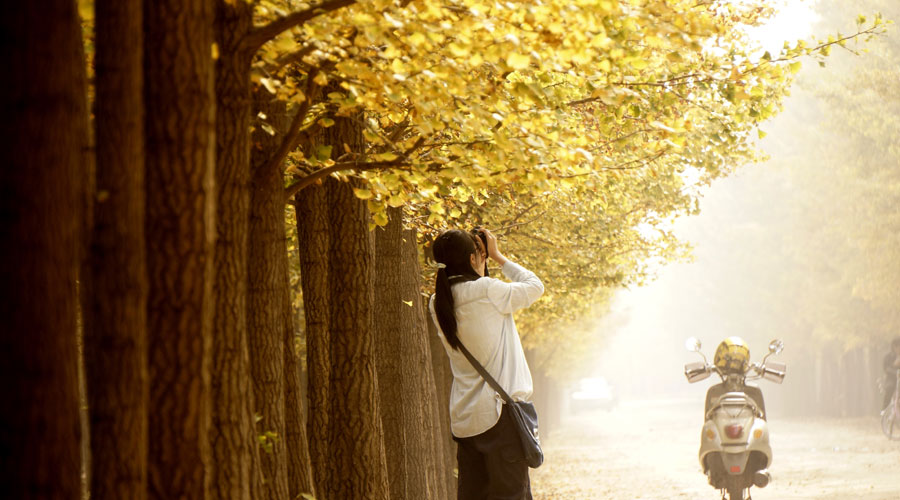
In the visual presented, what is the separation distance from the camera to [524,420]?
19.4 ft

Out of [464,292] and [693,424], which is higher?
[464,292]

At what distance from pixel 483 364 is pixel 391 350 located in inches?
144

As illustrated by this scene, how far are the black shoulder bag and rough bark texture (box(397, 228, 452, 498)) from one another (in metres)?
3.88

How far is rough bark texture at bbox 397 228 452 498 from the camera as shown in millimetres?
10102

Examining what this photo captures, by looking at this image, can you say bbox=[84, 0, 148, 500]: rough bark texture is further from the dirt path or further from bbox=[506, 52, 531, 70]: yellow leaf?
the dirt path

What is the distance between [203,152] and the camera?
4309 mm

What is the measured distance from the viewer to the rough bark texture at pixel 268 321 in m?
6.10

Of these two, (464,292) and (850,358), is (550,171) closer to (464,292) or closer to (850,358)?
(464,292)

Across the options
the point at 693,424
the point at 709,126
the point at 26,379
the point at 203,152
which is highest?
the point at 709,126

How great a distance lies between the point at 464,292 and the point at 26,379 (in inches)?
107

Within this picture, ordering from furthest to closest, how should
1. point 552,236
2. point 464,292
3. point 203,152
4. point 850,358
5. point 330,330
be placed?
point 850,358
point 552,236
point 330,330
point 464,292
point 203,152

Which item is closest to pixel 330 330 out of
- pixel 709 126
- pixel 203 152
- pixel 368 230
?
pixel 368 230

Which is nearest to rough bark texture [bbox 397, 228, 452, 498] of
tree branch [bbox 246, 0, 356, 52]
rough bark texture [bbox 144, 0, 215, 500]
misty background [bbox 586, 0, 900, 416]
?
tree branch [bbox 246, 0, 356, 52]

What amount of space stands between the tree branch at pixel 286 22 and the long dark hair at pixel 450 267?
1.44m
